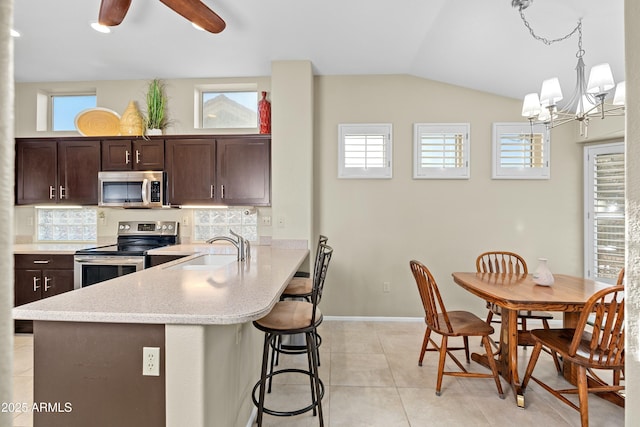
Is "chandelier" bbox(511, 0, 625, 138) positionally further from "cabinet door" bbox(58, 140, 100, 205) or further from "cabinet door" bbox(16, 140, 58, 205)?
"cabinet door" bbox(16, 140, 58, 205)

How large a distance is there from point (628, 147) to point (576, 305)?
1.97m

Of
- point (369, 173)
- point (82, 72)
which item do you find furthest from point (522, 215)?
point (82, 72)

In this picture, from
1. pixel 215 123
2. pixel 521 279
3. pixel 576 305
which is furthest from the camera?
pixel 215 123

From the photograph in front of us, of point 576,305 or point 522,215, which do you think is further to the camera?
point 522,215

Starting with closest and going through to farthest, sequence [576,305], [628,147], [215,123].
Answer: [628,147]
[576,305]
[215,123]

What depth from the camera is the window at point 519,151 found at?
3965 millimetres

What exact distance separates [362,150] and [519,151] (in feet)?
5.95

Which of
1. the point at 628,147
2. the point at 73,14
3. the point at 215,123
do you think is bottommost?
the point at 628,147

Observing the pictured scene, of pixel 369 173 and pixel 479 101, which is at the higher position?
pixel 479 101

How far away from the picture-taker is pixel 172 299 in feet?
5.07

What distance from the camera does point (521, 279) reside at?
9.55 feet

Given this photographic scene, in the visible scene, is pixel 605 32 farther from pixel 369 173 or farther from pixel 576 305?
pixel 369 173

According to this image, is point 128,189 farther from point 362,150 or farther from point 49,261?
point 362,150

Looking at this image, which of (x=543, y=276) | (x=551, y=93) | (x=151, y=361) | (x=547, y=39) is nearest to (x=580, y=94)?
(x=551, y=93)
